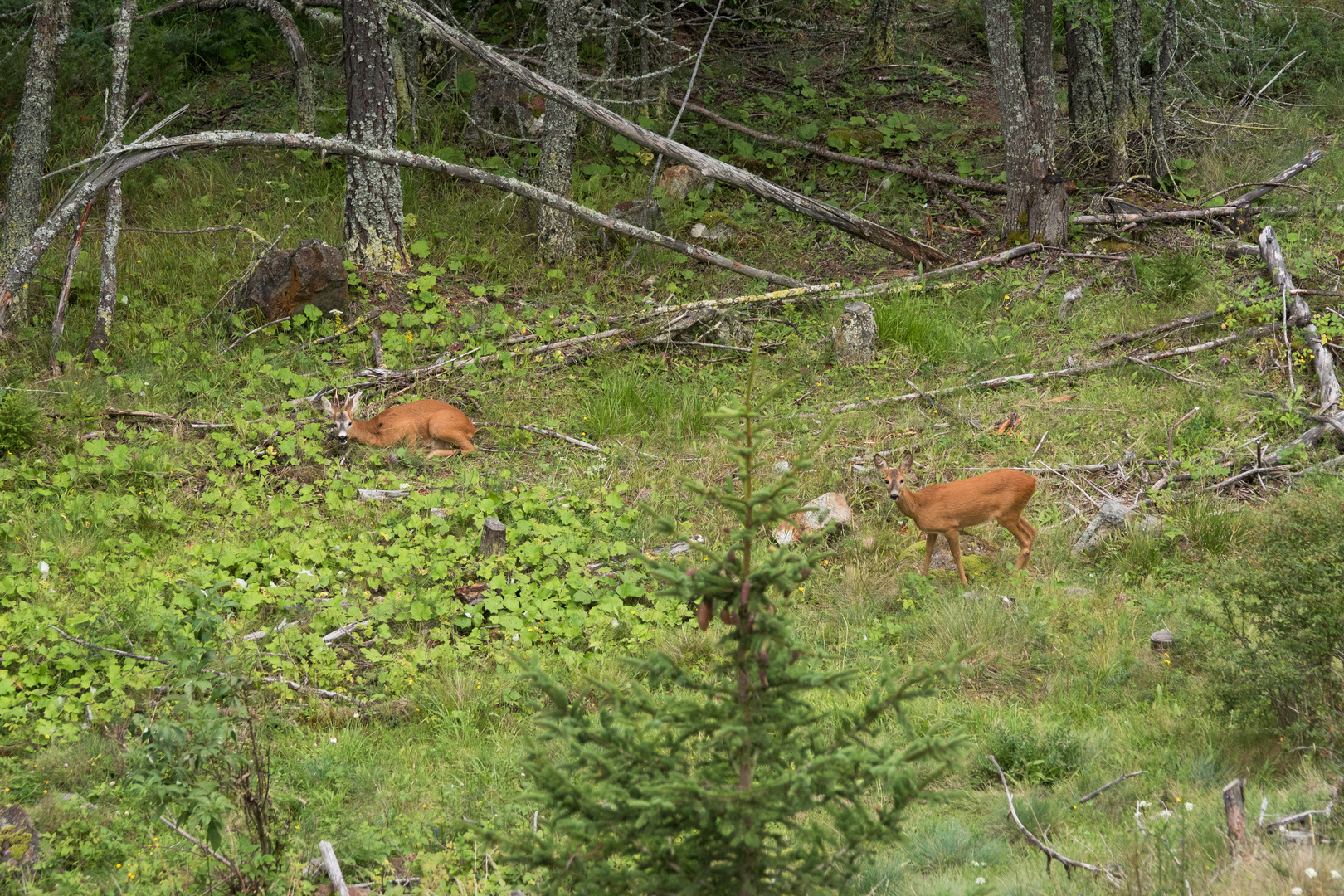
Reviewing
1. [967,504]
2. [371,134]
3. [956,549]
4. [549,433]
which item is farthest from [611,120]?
[956,549]

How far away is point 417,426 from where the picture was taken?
332 inches

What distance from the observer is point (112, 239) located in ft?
30.4

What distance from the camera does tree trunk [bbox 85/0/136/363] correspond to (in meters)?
9.12

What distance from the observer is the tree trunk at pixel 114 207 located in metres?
9.12

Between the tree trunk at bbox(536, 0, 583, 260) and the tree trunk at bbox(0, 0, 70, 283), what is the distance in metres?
4.44

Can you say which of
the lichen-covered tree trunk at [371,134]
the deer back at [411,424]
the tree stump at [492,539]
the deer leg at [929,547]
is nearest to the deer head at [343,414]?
the deer back at [411,424]

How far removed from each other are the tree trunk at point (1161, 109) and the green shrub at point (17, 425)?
437 inches

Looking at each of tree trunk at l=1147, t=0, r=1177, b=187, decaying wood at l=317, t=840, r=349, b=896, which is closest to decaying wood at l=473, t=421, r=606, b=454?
decaying wood at l=317, t=840, r=349, b=896

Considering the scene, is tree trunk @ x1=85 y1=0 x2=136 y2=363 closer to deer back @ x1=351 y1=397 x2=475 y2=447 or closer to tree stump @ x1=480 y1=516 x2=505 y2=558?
deer back @ x1=351 y1=397 x2=475 y2=447

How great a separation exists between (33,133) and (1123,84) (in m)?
10.9

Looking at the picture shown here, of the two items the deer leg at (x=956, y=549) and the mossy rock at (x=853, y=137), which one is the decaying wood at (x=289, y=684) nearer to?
the deer leg at (x=956, y=549)

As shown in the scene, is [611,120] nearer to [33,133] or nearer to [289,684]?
[33,133]

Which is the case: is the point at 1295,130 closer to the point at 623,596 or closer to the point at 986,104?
the point at 986,104

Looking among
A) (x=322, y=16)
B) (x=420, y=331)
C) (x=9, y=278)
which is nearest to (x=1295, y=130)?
(x=420, y=331)
